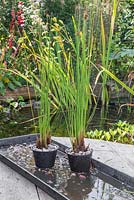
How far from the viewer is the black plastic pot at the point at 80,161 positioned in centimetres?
243


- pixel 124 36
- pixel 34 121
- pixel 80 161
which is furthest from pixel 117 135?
pixel 124 36

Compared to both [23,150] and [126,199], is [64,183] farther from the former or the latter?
[23,150]

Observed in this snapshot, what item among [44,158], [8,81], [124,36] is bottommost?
[8,81]

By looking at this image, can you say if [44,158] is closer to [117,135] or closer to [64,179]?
[64,179]

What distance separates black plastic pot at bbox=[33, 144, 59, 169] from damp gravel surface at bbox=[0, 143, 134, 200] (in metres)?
0.03

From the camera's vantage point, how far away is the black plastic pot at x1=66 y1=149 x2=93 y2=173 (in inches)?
95.5

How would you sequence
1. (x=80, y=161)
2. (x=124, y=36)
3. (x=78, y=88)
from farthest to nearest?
(x=124, y=36), (x=80, y=161), (x=78, y=88)

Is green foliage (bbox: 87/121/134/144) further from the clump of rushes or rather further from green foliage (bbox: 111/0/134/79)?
green foliage (bbox: 111/0/134/79)

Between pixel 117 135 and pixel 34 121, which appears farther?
pixel 34 121

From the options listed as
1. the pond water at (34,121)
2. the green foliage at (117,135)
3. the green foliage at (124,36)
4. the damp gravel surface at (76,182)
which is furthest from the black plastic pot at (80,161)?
the green foliage at (124,36)

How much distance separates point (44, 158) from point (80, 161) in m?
0.23

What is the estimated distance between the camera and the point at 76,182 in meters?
2.35

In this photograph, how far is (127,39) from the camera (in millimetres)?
6535

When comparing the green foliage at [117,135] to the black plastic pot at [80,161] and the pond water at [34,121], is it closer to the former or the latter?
the pond water at [34,121]
